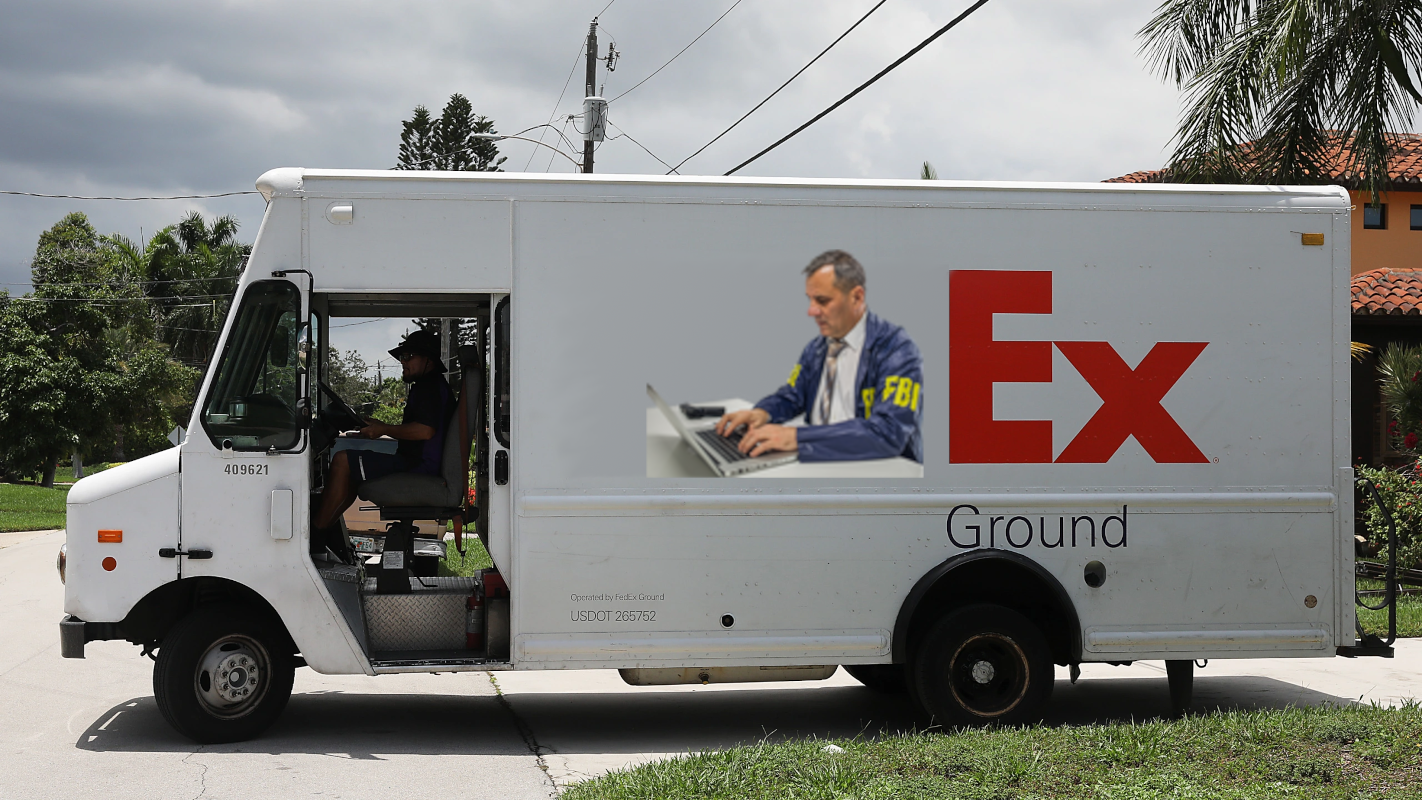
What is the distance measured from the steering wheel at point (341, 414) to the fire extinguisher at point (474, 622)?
1.36 m

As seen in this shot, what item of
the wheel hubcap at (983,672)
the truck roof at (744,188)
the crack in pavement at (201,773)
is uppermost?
the truck roof at (744,188)

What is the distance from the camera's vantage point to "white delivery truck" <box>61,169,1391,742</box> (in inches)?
248

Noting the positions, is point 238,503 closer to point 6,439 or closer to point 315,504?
point 315,504

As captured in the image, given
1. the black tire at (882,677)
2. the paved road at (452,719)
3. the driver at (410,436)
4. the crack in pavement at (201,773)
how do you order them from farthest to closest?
1. the black tire at (882,677)
2. the driver at (410,436)
3. the paved road at (452,719)
4. the crack in pavement at (201,773)

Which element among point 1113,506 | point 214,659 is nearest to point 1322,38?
point 1113,506

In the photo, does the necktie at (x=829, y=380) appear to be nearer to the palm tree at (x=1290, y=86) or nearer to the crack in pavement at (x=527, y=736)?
the crack in pavement at (x=527, y=736)

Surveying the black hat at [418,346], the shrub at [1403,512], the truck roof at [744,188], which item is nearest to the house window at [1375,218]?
the shrub at [1403,512]

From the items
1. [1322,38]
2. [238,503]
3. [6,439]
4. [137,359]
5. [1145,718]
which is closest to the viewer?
[238,503]

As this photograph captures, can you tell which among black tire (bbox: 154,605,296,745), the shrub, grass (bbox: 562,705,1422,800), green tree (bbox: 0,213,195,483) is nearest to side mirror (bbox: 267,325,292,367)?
black tire (bbox: 154,605,296,745)

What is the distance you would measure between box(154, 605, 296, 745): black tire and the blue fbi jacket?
306 cm

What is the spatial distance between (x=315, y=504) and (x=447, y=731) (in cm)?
160

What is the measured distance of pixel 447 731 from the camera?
707 cm

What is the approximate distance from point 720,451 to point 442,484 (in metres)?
1.82

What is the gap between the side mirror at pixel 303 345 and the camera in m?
6.30
